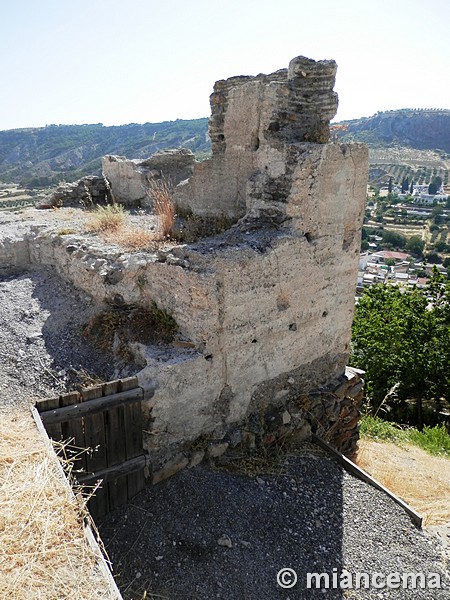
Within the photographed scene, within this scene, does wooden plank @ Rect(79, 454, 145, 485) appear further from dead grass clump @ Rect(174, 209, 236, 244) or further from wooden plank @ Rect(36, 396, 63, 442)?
dead grass clump @ Rect(174, 209, 236, 244)

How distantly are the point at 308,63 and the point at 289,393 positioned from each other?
153 inches

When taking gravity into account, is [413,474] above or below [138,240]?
below

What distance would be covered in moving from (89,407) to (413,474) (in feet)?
16.7

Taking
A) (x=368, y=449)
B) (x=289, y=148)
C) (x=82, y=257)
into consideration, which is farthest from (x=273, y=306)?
(x=368, y=449)

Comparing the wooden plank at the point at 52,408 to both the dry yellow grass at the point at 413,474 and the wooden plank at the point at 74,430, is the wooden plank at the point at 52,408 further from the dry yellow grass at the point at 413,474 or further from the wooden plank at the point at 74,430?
the dry yellow grass at the point at 413,474

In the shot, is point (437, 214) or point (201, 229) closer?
point (201, 229)

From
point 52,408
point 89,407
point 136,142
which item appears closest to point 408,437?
point 89,407

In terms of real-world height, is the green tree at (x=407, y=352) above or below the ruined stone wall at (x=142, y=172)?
below

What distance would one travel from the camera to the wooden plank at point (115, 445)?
4473 millimetres

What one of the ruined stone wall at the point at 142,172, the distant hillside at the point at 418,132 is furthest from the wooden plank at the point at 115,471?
the distant hillside at the point at 418,132

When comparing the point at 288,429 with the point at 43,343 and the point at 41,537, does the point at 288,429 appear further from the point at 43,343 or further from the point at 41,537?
the point at 41,537

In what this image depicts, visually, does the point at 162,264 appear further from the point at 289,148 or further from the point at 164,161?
the point at 164,161

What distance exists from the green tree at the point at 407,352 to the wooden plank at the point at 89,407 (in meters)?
9.27

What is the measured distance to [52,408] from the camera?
13.8 ft
